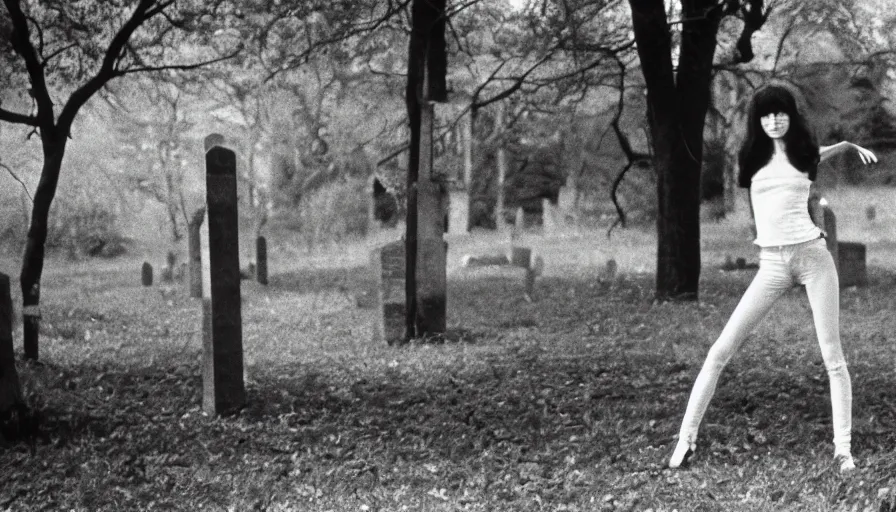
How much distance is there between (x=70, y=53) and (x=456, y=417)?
684 centimetres

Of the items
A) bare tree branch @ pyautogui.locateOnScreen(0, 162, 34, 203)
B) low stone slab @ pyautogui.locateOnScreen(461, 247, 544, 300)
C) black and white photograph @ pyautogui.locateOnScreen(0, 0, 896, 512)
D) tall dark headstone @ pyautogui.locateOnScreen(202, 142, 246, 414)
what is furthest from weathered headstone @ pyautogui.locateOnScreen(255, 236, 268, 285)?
tall dark headstone @ pyautogui.locateOnScreen(202, 142, 246, 414)

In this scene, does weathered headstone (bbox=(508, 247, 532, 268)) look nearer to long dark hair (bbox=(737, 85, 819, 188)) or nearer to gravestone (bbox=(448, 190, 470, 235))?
gravestone (bbox=(448, 190, 470, 235))

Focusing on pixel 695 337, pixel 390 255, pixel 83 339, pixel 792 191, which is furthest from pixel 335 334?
pixel 792 191

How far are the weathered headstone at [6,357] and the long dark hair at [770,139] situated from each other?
4.72m

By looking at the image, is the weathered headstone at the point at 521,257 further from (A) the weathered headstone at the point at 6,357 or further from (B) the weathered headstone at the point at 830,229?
(A) the weathered headstone at the point at 6,357

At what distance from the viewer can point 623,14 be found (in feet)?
49.0

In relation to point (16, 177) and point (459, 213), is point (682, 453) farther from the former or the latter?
point (459, 213)

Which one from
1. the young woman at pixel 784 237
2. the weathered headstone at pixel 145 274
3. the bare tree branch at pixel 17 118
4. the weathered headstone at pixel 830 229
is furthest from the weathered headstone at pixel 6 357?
the weathered headstone at pixel 830 229

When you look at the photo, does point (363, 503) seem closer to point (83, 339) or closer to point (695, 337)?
point (695, 337)

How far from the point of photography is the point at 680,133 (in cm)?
1352

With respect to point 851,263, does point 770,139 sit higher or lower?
higher

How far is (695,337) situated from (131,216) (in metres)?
9.79

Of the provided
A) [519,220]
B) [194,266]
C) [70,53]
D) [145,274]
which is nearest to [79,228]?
[194,266]

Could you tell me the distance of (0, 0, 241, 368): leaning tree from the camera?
33.0 feet
